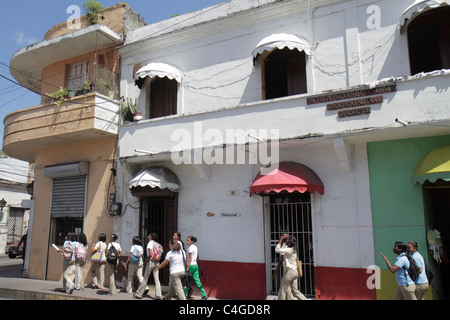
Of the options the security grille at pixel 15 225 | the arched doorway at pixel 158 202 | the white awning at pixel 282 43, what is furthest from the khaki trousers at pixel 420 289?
the security grille at pixel 15 225

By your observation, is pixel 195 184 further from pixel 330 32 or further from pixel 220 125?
pixel 330 32

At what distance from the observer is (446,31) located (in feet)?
27.7

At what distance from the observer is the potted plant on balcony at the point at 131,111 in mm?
11148

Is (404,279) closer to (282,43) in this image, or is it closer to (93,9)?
(282,43)

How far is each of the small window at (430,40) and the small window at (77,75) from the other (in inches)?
407

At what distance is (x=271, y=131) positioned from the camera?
8.89 metres

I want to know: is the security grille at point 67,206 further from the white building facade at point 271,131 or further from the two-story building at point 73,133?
the white building facade at point 271,131

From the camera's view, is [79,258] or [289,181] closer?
[289,181]

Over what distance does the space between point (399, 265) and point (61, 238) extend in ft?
35.0

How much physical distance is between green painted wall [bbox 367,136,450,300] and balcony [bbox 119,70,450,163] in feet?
0.92

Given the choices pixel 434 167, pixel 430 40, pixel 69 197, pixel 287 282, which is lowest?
pixel 287 282

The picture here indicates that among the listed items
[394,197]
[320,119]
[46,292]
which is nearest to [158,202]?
[46,292]

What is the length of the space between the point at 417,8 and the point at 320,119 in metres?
3.01

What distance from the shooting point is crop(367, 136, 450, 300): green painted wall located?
7680 millimetres
